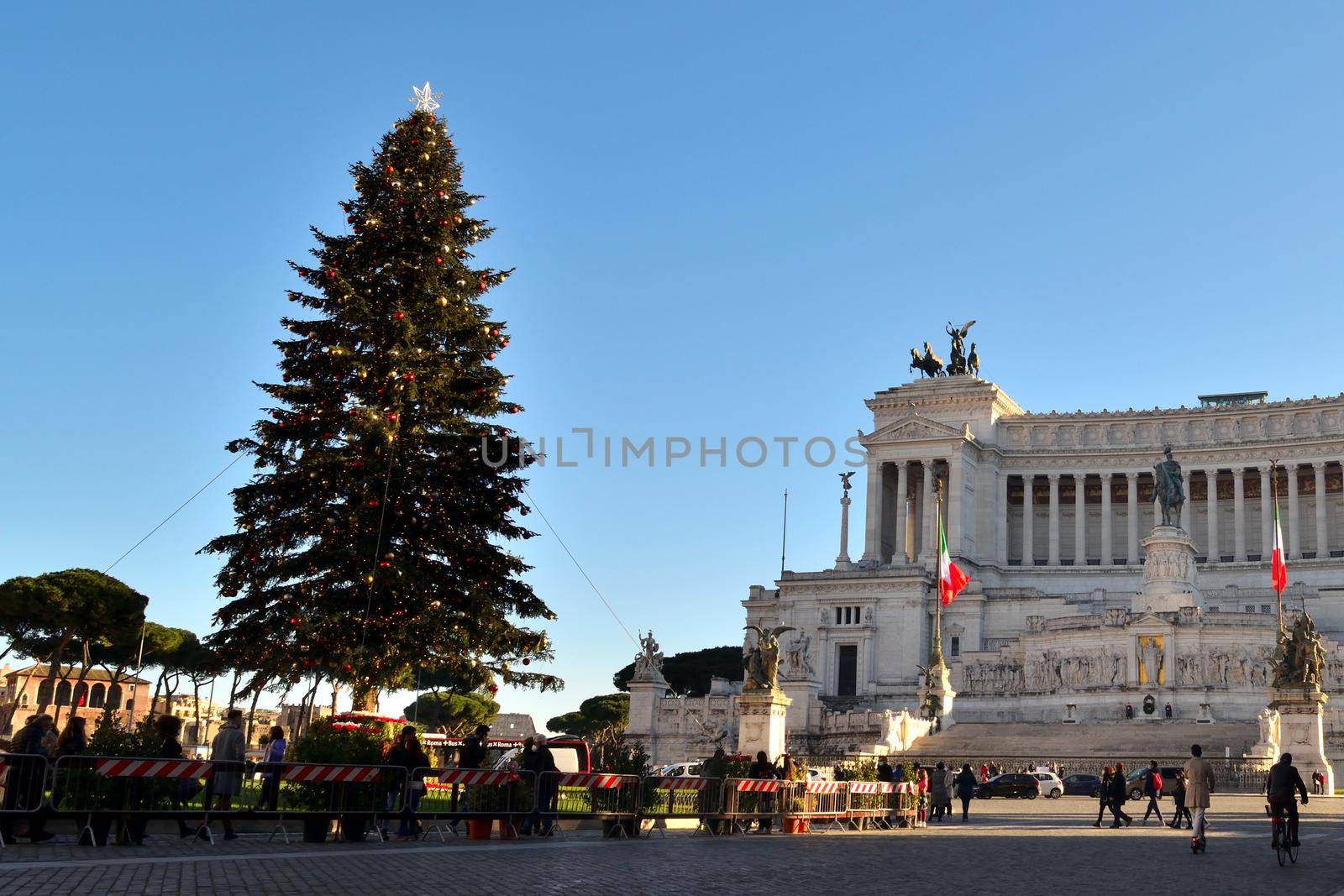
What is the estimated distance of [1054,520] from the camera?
91000mm

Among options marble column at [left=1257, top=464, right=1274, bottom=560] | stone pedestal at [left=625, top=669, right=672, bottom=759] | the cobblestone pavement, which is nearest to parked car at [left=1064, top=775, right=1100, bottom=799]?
stone pedestal at [left=625, top=669, right=672, bottom=759]

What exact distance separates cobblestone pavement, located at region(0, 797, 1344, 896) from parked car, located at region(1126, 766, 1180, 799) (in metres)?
16.7

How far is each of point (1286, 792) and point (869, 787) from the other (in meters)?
10.4

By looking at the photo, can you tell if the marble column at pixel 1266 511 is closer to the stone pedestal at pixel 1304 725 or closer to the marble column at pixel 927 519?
the marble column at pixel 927 519

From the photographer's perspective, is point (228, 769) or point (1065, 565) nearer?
point (228, 769)

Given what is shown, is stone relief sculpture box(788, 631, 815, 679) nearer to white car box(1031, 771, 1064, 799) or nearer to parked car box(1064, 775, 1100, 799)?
parked car box(1064, 775, 1100, 799)

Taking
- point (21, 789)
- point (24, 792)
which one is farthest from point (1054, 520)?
point (21, 789)

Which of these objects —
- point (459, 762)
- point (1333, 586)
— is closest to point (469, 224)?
point (459, 762)

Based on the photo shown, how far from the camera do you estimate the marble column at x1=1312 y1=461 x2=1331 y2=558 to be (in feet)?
273

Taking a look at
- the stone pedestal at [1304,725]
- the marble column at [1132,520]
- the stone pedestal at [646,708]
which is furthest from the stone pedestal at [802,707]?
the marble column at [1132,520]

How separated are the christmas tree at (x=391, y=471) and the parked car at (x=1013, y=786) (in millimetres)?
18361

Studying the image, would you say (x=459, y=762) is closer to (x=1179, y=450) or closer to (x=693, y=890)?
(x=693, y=890)

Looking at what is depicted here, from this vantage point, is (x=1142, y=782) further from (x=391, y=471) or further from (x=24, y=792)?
(x=24, y=792)

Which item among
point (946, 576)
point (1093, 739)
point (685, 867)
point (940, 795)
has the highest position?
point (946, 576)
